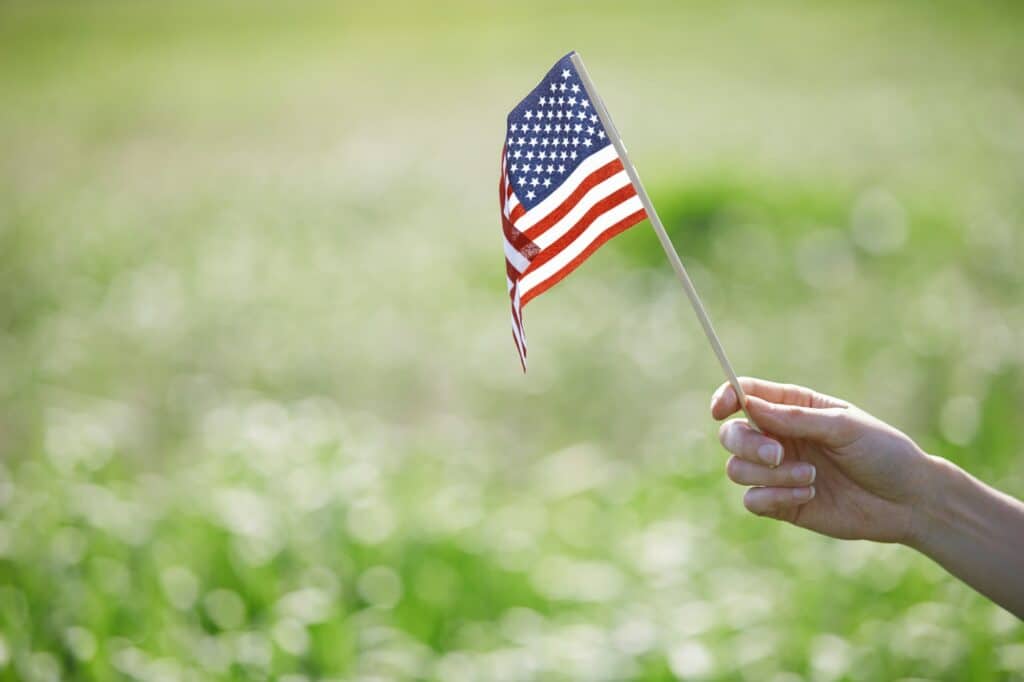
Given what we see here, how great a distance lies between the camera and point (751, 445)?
199 cm

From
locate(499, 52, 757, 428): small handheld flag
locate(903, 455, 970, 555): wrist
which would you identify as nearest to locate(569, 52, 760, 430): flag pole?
locate(499, 52, 757, 428): small handheld flag

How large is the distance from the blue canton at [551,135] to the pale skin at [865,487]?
593 millimetres

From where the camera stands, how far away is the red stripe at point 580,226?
2.11 m

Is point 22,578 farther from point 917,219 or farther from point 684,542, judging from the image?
point 917,219

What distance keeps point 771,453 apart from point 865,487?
13.2 inches

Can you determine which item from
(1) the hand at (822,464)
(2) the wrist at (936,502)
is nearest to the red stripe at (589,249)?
(1) the hand at (822,464)

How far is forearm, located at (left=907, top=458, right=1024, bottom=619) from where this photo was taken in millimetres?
2107

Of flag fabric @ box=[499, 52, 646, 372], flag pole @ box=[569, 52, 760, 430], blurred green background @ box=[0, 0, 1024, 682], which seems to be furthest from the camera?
blurred green background @ box=[0, 0, 1024, 682]

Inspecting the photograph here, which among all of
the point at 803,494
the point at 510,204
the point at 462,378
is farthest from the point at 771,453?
the point at 462,378

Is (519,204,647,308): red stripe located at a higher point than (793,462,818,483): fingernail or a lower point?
higher

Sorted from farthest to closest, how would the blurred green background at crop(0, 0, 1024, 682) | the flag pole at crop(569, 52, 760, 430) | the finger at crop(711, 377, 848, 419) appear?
the blurred green background at crop(0, 0, 1024, 682)
the finger at crop(711, 377, 848, 419)
the flag pole at crop(569, 52, 760, 430)

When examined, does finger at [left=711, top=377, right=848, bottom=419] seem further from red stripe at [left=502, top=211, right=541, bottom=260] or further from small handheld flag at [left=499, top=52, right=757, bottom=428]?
red stripe at [left=502, top=211, right=541, bottom=260]

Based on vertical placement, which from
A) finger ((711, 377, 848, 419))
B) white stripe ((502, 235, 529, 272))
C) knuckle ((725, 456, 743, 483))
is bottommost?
knuckle ((725, 456, 743, 483))

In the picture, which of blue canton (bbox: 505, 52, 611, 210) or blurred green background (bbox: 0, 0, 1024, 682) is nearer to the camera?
blue canton (bbox: 505, 52, 611, 210)
